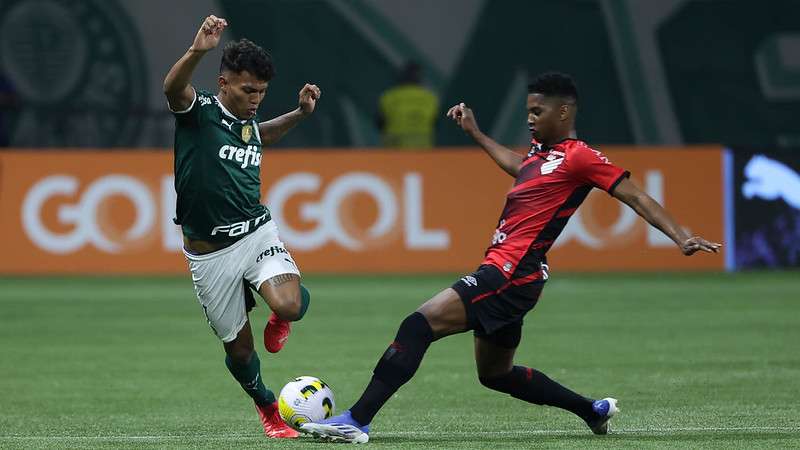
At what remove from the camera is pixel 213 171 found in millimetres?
8219

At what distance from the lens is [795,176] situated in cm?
1984

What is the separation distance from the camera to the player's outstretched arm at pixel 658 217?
286 inches

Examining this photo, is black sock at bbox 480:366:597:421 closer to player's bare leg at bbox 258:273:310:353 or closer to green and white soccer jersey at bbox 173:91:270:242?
player's bare leg at bbox 258:273:310:353

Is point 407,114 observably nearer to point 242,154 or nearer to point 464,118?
point 464,118

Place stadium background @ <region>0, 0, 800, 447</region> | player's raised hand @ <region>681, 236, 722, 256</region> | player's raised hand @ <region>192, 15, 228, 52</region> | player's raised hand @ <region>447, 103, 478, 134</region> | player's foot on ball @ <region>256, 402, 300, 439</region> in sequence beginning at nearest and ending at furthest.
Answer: player's raised hand @ <region>681, 236, 722, 256</region> → player's raised hand @ <region>192, 15, 228, 52</region> → player's foot on ball @ <region>256, 402, 300, 439</region> → player's raised hand @ <region>447, 103, 478, 134</region> → stadium background @ <region>0, 0, 800, 447</region>

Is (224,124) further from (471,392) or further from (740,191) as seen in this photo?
(740,191)

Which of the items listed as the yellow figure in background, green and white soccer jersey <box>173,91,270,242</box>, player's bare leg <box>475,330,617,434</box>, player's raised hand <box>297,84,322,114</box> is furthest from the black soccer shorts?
the yellow figure in background

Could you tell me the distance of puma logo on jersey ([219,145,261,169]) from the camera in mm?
8250

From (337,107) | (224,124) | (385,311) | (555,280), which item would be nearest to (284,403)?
(224,124)

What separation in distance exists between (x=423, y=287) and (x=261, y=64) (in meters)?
10.4

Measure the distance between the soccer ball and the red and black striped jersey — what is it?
1.10 meters

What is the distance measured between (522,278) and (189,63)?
1.98m

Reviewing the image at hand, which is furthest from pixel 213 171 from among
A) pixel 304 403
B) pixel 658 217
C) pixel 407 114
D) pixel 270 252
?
pixel 407 114

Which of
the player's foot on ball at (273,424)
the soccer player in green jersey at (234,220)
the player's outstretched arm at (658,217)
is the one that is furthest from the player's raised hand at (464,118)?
the player's foot on ball at (273,424)
